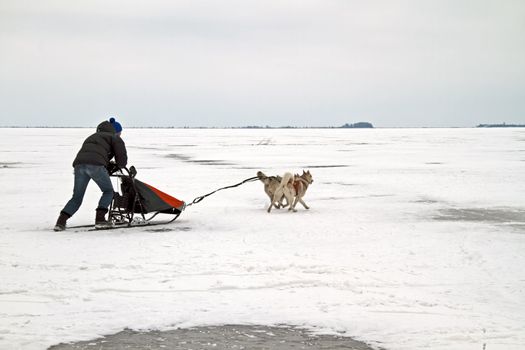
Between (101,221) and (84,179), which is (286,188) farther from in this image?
(84,179)

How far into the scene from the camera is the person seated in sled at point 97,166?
25.7ft

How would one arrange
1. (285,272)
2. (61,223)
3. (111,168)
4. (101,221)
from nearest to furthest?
(285,272)
(61,223)
(101,221)
(111,168)

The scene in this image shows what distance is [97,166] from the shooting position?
783 centimetres

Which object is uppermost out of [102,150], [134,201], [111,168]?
[102,150]

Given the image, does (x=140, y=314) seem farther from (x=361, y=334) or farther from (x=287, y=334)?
(x=361, y=334)

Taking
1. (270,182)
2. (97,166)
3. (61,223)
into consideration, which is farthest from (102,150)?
(270,182)

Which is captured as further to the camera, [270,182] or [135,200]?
[270,182]

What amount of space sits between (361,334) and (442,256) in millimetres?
2611

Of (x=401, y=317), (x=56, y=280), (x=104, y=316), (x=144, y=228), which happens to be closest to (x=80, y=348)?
(x=104, y=316)

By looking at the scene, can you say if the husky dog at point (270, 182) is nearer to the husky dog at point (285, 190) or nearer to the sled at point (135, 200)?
the husky dog at point (285, 190)

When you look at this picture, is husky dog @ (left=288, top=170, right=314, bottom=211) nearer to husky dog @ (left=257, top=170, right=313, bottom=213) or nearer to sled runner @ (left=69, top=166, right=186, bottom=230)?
husky dog @ (left=257, top=170, right=313, bottom=213)

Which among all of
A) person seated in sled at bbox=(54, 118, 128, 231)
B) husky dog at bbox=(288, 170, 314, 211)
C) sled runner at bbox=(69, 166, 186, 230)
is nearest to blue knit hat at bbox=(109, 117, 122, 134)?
person seated in sled at bbox=(54, 118, 128, 231)

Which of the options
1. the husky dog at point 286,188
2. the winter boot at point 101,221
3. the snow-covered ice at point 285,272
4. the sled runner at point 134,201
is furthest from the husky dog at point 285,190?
the winter boot at point 101,221

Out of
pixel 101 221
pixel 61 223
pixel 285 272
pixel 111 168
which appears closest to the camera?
pixel 285 272
